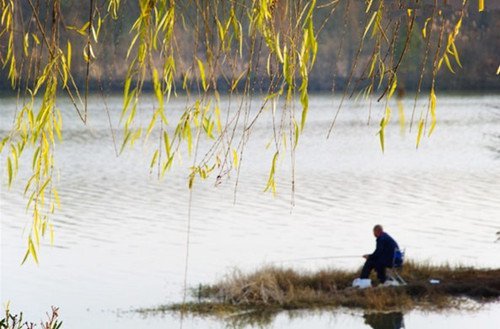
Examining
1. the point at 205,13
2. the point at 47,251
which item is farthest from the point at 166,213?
the point at 205,13

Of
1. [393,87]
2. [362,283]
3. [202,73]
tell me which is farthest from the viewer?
[362,283]

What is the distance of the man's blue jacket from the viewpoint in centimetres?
1853

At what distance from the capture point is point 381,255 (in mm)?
18812

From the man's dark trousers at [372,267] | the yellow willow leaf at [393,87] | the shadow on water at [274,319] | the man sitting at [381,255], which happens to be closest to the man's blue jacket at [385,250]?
the man sitting at [381,255]

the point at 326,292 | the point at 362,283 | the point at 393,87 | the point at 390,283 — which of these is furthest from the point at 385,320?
the point at 393,87

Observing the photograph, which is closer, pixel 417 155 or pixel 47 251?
pixel 47 251

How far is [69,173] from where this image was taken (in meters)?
41.0

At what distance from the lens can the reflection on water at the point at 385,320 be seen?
19.8 meters

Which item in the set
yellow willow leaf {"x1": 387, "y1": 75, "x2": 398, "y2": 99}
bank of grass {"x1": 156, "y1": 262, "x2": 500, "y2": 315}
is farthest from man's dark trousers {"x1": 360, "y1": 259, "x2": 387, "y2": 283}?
yellow willow leaf {"x1": 387, "y1": 75, "x2": 398, "y2": 99}

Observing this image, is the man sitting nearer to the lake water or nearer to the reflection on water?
the reflection on water

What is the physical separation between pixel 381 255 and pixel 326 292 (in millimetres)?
1892

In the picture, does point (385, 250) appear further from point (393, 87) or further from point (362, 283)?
point (393, 87)

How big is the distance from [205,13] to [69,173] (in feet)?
125

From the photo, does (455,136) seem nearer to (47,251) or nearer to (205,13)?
(47,251)
